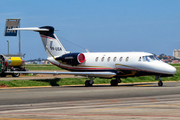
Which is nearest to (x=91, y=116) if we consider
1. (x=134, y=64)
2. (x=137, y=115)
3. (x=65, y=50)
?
(x=137, y=115)

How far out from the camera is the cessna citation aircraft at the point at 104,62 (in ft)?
93.8

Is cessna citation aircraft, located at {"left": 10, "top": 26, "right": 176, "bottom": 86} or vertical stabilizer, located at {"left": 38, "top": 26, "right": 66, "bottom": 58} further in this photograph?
vertical stabilizer, located at {"left": 38, "top": 26, "right": 66, "bottom": 58}

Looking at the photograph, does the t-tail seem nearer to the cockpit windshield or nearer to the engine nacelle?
the engine nacelle

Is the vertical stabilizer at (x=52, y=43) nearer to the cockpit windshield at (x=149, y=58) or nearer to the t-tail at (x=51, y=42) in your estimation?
the t-tail at (x=51, y=42)

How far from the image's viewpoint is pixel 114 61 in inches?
1214

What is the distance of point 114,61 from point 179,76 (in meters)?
16.1

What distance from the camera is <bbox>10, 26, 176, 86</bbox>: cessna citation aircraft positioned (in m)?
28.6

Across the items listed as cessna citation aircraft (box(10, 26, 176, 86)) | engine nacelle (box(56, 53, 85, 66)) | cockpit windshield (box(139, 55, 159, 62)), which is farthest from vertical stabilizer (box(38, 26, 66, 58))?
cockpit windshield (box(139, 55, 159, 62))

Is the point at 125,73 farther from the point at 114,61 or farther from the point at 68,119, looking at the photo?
the point at 68,119

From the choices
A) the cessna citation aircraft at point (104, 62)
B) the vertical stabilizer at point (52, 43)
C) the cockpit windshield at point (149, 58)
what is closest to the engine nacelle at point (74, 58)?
the cessna citation aircraft at point (104, 62)

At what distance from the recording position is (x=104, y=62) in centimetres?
3153

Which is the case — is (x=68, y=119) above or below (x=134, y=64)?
below

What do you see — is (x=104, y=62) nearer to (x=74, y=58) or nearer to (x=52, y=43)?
(x=74, y=58)

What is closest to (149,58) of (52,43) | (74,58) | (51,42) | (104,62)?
(104,62)
